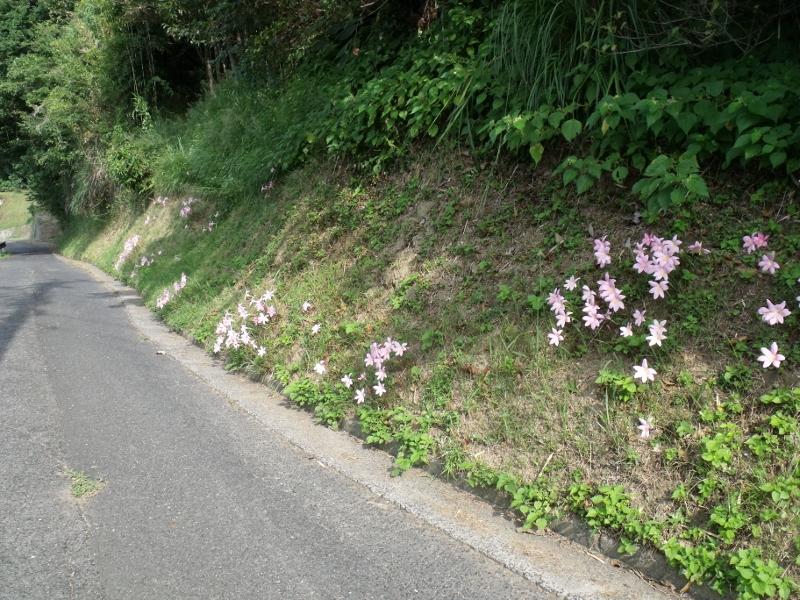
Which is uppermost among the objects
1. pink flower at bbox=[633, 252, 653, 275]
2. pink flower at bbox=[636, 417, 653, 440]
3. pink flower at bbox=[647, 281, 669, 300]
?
pink flower at bbox=[633, 252, 653, 275]

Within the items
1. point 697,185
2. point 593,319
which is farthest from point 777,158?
point 593,319

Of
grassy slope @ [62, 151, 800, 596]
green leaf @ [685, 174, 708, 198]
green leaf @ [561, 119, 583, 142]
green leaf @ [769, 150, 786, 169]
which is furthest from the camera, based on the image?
green leaf @ [561, 119, 583, 142]

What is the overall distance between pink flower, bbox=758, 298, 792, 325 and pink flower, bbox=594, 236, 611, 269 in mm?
949

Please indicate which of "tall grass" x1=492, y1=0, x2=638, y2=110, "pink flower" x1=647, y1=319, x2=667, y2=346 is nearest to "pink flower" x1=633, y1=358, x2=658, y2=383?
"pink flower" x1=647, y1=319, x2=667, y2=346

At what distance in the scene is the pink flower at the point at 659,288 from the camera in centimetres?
359

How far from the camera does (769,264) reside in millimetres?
3422

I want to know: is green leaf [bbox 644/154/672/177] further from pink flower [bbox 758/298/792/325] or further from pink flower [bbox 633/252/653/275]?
pink flower [bbox 758/298/792/325]

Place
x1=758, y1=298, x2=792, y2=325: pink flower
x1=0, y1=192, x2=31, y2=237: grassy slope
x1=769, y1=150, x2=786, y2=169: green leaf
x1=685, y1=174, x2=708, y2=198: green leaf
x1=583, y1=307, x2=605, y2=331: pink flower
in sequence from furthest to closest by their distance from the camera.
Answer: x1=0, y1=192, x2=31, y2=237: grassy slope < x1=583, y1=307, x2=605, y2=331: pink flower < x1=685, y1=174, x2=708, y2=198: green leaf < x1=769, y1=150, x2=786, y2=169: green leaf < x1=758, y1=298, x2=792, y2=325: pink flower

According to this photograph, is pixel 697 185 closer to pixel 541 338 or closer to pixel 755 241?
pixel 755 241

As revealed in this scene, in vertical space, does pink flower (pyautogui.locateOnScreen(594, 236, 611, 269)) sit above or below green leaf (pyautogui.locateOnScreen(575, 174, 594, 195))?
below

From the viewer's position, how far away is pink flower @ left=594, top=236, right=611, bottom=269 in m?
3.95

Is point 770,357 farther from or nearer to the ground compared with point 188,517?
farther from the ground

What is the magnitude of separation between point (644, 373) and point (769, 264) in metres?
0.89

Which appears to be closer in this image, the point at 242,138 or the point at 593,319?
the point at 593,319
